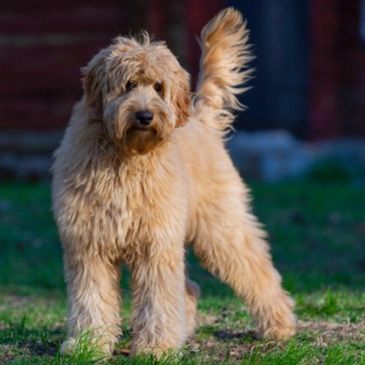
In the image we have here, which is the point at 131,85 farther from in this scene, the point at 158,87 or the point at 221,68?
the point at 221,68

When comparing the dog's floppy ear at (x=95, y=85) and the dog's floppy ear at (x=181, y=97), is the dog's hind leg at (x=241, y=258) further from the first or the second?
the dog's floppy ear at (x=95, y=85)

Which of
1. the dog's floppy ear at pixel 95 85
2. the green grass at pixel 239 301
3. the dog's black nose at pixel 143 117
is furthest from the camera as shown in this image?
the green grass at pixel 239 301

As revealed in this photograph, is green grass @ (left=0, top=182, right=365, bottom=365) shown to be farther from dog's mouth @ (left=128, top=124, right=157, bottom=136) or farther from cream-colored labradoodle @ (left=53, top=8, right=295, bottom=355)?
dog's mouth @ (left=128, top=124, right=157, bottom=136)

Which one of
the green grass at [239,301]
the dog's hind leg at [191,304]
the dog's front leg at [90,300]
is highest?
the dog's front leg at [90,300]

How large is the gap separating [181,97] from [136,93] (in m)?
0.34

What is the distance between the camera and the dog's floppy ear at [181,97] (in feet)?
23.9

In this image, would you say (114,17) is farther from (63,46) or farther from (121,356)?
(121,356)

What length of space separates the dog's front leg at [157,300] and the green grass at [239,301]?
132mm

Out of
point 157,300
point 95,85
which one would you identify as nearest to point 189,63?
point 95,85

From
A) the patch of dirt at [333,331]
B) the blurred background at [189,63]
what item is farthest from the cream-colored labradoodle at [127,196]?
the blurred background at [189,63]

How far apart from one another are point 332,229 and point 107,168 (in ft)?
24.7

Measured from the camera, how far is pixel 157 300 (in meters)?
7.28

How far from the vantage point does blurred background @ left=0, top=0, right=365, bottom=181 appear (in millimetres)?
19422

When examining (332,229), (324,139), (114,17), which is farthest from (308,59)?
(332,229)
